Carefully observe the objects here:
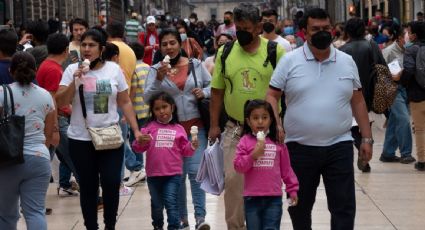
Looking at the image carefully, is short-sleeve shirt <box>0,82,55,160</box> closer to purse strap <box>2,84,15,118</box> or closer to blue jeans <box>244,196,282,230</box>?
purse strap <box>2,84,15,118</box>

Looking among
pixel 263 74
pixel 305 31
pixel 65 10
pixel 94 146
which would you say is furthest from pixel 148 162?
pixel 65 10

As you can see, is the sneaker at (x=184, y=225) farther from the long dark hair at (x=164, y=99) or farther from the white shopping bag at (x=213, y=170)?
the white shopping bag at (x=213, y=170)

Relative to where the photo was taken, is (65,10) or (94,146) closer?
(94,146)

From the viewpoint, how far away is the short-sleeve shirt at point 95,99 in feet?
28.8

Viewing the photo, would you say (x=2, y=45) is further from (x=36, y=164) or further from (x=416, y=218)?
(x=416, y=218)

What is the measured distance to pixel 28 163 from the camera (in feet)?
25.0

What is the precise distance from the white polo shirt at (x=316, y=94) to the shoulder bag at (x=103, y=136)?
1785 mm

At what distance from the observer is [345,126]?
744 cm

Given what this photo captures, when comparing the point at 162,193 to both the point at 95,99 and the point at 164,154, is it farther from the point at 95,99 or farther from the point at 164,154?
the point at 95,99

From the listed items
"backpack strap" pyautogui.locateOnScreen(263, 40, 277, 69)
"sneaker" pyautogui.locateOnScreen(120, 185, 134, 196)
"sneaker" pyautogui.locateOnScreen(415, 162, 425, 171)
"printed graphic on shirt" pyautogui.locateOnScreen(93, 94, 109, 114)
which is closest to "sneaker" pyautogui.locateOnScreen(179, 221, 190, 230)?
"printed graphic on shirt" pyautogui.locateOnScreen(93, 94, 109, 114)

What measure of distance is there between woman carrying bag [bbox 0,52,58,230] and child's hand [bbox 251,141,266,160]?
1511 mm

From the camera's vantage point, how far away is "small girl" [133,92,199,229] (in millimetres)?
9023

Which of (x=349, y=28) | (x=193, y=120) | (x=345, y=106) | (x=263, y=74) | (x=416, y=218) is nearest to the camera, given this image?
(x=345, y=106)

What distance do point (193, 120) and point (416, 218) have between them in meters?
2.37
